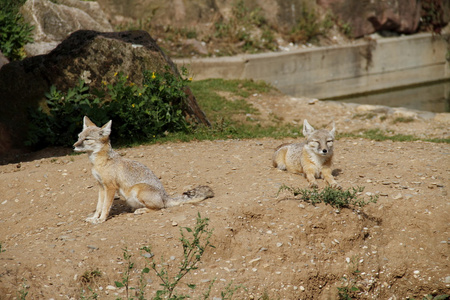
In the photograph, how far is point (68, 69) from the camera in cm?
1056

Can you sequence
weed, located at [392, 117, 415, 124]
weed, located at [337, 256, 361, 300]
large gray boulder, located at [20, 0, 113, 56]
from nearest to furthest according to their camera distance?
weed, located at [337, 256, 361, 300]
weed, located at [392, 117, 415, 124]
large gray boulder, located at [20, 0, 113, 56]

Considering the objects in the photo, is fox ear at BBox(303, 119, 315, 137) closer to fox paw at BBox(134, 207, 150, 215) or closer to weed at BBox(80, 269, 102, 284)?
fox paw at BBox(134, 207, 150, 215)

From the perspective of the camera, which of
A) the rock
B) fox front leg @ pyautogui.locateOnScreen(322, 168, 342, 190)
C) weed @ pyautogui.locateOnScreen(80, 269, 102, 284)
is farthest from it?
the rock

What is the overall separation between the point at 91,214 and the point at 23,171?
2.46m

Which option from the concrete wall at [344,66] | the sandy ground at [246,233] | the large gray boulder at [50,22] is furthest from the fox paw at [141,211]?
the concrete wall at [344,66]

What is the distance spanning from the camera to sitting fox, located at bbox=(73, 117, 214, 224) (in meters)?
6.65

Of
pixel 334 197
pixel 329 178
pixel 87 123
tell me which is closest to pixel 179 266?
pixel 334 197

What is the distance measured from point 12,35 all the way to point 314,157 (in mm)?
9064

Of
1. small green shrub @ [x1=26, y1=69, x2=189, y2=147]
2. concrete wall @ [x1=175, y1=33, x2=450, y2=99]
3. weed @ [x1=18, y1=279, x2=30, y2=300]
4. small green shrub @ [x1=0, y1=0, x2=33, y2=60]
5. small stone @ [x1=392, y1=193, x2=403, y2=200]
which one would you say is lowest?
concrete wall @ [x1=175, y1=33, x2=450, y2=99]

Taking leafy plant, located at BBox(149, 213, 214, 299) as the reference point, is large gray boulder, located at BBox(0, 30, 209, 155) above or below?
above

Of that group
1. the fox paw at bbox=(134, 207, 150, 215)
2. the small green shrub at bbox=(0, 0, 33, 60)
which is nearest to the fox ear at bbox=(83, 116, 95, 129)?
the fox paw at bbox=(134, 207, 150, 215)

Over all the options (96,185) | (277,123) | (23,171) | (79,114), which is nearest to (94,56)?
(79,114)

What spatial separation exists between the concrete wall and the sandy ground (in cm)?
858

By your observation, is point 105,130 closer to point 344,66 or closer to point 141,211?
point 141,211
